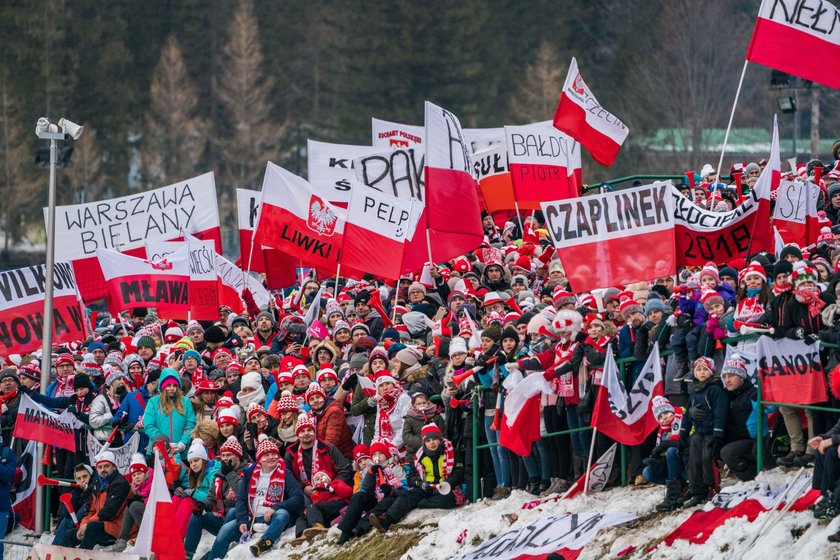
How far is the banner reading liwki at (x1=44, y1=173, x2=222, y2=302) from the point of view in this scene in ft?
90.6

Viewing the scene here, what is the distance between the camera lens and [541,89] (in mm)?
72188

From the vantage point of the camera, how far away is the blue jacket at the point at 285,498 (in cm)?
2020

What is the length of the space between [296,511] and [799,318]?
6.40m

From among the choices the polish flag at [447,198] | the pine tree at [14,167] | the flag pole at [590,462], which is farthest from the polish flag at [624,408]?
the pine tree at [14,167]

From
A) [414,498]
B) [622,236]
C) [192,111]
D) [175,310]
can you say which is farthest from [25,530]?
[192,111]

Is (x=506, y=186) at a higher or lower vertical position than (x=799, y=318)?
higher

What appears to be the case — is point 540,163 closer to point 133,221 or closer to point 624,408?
point 133,221

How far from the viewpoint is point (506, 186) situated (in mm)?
30156

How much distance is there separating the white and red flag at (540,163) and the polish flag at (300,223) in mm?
2829

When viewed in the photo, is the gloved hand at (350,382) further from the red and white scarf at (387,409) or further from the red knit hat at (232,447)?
the red knit hat at (232,447)

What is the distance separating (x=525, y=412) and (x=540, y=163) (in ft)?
31.7

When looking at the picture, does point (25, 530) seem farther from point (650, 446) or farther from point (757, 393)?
point (757, 393)

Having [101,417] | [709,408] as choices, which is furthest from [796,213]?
[101,417]

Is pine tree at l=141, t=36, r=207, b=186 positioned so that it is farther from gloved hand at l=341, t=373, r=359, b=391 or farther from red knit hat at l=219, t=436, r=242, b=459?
gloved hand at l=341, t=373, r=359, b=391
